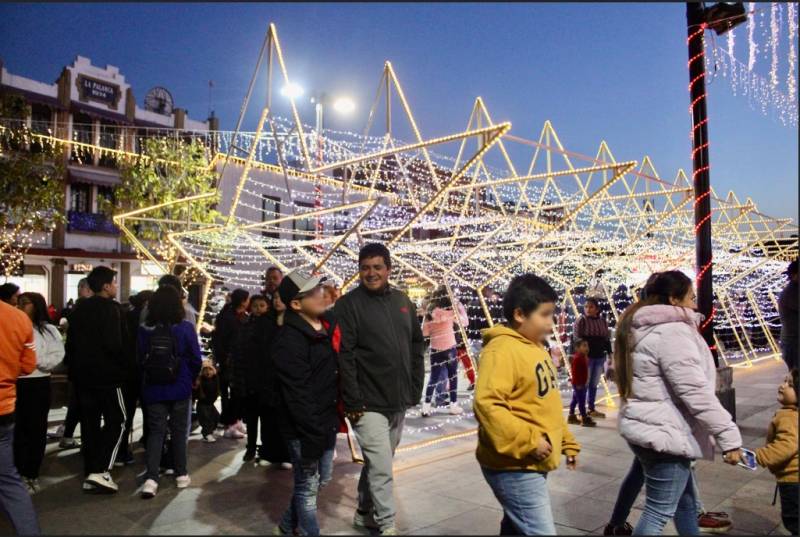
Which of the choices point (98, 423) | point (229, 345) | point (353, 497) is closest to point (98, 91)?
point (229, 345)

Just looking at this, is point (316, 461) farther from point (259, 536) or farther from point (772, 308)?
point (772, 308)

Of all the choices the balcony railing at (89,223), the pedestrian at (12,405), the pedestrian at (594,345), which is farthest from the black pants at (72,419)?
the balcony railing at (89,223)

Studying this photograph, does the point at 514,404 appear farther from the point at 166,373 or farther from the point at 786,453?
the point at 166,373

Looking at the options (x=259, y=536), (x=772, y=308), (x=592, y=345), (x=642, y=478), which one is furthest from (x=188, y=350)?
(x=772, y=308)

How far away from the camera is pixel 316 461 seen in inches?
135

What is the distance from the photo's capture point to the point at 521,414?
2619 mm

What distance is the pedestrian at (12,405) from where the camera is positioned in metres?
3.49

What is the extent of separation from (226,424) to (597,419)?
187 inches

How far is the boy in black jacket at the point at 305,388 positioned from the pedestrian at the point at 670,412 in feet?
5.56

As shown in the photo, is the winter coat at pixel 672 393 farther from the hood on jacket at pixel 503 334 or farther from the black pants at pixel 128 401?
the black pants at pixel 128 401

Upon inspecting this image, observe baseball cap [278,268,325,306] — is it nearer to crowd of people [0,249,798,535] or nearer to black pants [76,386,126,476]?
crowd of people [0,249,798,535]

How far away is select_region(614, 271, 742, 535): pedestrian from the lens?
2.94 meters

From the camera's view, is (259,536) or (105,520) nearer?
A: (259,536)

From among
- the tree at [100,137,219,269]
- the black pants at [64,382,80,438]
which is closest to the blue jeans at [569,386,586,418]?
the black pants at [64,382,80,438]
